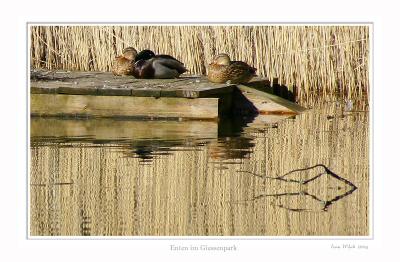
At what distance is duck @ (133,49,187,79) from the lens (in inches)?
534

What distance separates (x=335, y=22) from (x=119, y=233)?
9.91ft

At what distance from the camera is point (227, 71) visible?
519 inches

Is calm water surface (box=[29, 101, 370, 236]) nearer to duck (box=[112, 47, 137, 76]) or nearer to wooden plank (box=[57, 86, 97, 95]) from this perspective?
wooden plank (box=[57, 86, 97, 95])

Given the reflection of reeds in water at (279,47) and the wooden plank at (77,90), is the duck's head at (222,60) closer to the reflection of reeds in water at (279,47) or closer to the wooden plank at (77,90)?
the reflection of reeds in water at (279,47)

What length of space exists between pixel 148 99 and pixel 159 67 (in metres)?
1.18

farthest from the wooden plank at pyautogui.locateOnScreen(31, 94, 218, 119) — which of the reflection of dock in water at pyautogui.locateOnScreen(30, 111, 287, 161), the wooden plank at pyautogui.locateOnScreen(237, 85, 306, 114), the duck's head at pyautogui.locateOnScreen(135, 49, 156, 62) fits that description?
the duck's head at pyautogui.locateOnScreen(135, 49, 156, 62)

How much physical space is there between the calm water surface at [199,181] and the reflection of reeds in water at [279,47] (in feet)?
9.00

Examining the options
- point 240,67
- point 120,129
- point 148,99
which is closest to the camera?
point 120,129

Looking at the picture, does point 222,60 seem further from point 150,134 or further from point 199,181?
point 199,181

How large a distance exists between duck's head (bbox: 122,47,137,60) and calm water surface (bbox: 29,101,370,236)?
8.18 ft

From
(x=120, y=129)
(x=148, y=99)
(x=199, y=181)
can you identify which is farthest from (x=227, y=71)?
(x=199, y=181)

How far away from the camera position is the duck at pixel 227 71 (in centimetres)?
1316

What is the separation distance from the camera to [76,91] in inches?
501
